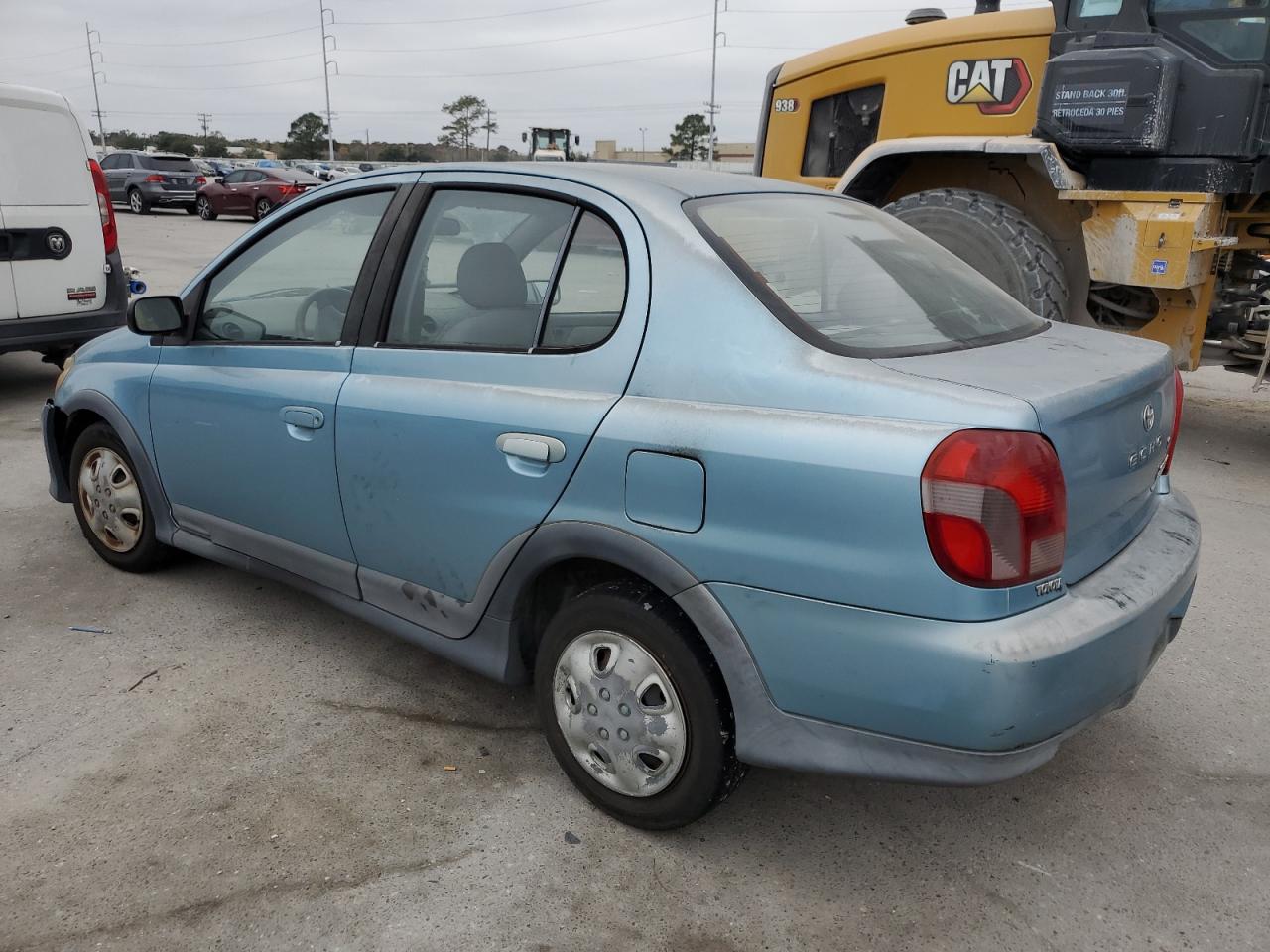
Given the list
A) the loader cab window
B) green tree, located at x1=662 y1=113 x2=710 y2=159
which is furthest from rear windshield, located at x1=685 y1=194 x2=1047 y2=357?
green tree, located at x1=662 y1=113 x2=710 y2=159

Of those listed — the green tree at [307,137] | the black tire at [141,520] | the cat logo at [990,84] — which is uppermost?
the green tree at [307,137]

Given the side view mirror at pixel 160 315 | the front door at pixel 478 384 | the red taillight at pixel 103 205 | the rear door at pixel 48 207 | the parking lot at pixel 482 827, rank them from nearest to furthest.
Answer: the parking lot at pixel 482 827, the front door at pixel 478 384, the side view mirror at pixel 160 315, the rear door at pixel 48 207, the red taillight at pixel 103 205

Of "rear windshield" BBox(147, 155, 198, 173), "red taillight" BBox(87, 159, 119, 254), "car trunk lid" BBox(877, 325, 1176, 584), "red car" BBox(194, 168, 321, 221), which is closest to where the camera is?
"car trunk lid" BBox(877, 325, 1176, 584)

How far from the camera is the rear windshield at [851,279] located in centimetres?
235

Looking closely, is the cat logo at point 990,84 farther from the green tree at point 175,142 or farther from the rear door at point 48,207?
the green tree at point 175,142

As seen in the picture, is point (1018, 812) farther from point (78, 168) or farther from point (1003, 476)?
point (78, 168)

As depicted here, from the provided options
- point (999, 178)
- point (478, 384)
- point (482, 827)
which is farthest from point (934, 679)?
point (999, 178)

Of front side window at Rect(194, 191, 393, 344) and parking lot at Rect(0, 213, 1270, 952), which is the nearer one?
parking lot at Rect(0, 213, 1270, 952)

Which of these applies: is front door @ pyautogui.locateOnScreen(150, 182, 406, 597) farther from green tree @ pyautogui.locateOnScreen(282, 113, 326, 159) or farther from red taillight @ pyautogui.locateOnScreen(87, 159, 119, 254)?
green tree @ pyautogui.locateOnScreen(282, 113, 326, 159)

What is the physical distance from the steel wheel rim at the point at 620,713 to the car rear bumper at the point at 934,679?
0.67 ft

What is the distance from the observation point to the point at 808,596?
2.08 m

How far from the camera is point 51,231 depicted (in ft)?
21.9

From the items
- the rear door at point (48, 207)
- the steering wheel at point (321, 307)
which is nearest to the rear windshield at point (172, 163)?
the rear door at point (48, 207)

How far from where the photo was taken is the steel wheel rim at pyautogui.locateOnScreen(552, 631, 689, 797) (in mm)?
2385
